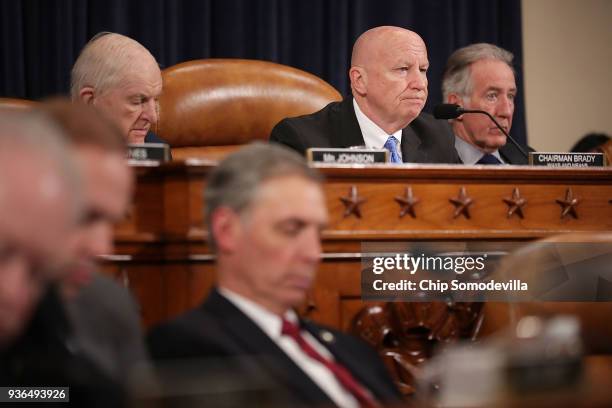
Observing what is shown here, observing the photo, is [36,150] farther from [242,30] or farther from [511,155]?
[242,30]

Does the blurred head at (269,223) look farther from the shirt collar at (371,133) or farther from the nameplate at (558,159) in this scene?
the shirt collar at (371,133)

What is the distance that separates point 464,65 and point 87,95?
1.65 m

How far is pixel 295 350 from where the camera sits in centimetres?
186

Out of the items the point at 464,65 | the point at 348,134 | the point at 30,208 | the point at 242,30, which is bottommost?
the point at 30,208

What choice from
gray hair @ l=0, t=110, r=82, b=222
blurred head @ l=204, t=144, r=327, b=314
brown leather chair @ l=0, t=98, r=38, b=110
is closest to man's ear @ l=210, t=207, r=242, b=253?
blurred head @ l=204, t=144, r=327, b=314

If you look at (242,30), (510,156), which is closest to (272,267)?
(510,156)

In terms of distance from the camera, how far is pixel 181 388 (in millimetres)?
1150

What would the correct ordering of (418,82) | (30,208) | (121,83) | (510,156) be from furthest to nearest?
1. (510,156)
2. (418,82)
3. (121,83)
4. (30,208)

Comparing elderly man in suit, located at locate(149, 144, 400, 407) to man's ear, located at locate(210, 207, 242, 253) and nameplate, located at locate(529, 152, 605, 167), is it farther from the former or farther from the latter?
nameplate, located at locate(529, 152, 605, 167)

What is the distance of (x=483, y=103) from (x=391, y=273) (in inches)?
77.0

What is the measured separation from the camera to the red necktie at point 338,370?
182 centimetres

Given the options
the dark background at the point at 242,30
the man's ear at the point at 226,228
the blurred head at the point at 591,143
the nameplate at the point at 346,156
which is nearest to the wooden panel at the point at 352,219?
the nameplate at the point at 346,156

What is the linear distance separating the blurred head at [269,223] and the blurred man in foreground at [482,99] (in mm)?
2523

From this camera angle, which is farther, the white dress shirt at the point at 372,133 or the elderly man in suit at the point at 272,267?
the white dress shirt at the point at 372,133
